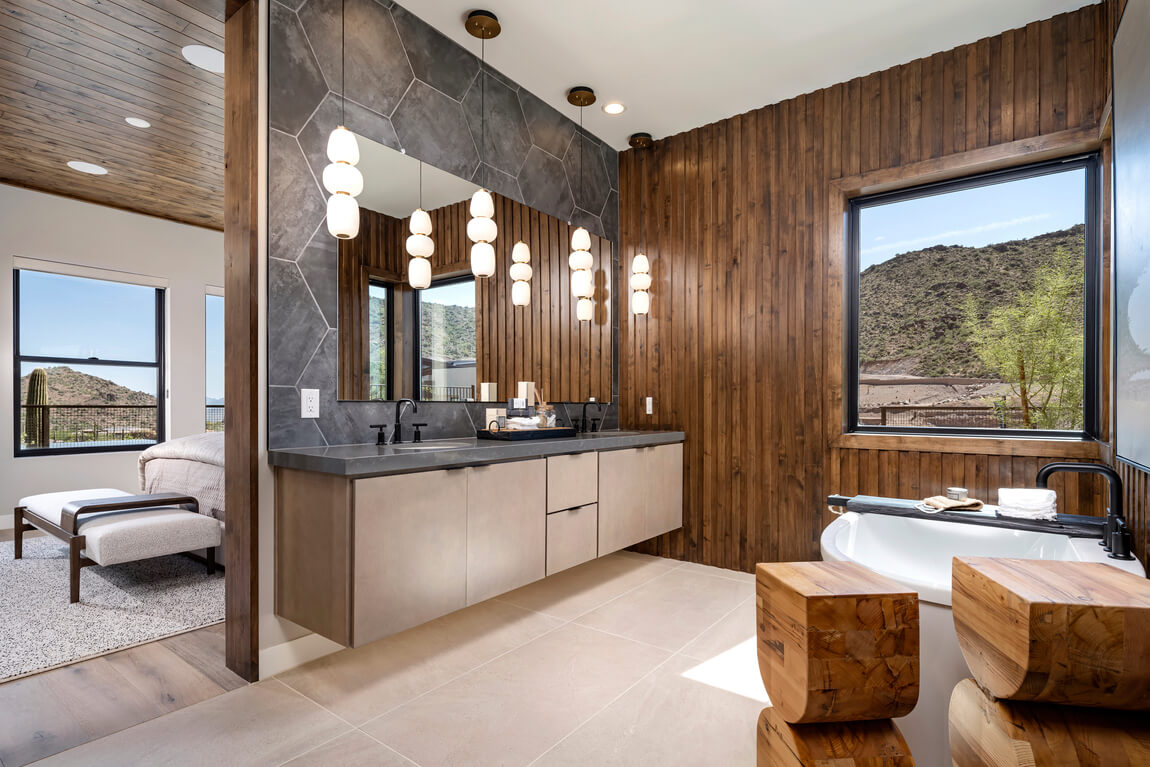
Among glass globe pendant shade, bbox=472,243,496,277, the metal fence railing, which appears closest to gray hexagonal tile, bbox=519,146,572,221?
glass globe pendant shade, bbox=472,243,496,277

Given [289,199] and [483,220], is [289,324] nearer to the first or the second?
[289,199]

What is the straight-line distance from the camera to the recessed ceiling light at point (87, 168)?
4414 mm

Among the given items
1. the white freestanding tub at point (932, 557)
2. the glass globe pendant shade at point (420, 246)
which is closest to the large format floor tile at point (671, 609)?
the white freestanding tub at point (932, 557)

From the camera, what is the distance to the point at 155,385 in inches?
227

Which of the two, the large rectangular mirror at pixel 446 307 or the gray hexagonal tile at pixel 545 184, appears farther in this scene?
the gray hexagonal tile at pixel 545 184

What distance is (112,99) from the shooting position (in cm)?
355

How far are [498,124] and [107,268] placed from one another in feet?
14.3

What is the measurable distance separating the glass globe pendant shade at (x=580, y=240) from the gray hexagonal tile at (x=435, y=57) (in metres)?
1.09

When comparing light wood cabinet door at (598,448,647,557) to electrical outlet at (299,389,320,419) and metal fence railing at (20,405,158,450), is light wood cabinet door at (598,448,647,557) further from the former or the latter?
metal fence railing at (20,405,158,450)

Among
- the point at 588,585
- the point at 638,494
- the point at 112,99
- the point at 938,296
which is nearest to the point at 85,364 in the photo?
the point at 112,99

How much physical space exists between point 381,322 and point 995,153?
3085mm

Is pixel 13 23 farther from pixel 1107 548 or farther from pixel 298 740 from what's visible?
pixel 1107 548

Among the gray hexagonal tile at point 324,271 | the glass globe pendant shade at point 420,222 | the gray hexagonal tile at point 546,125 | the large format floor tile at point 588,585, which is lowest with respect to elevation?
the large format floor tile at point 588,585

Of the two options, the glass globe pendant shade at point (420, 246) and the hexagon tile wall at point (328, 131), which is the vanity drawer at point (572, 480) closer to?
the hexagon tile wall at point (328, 131)
